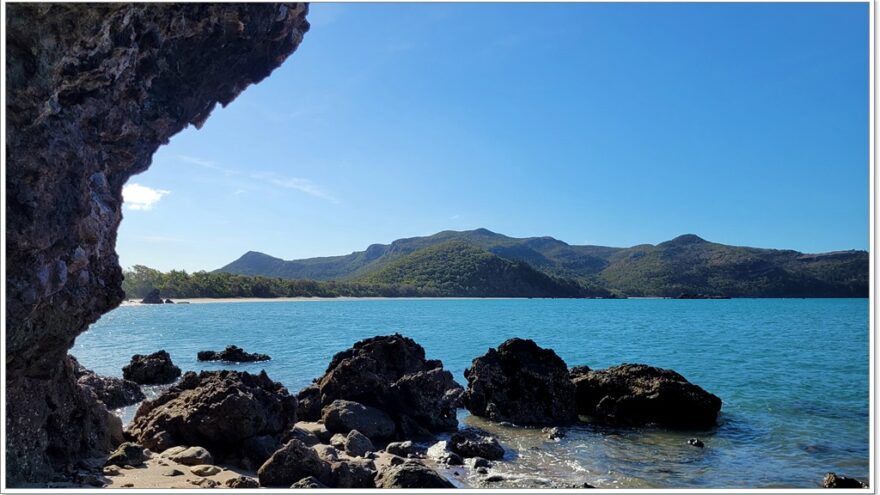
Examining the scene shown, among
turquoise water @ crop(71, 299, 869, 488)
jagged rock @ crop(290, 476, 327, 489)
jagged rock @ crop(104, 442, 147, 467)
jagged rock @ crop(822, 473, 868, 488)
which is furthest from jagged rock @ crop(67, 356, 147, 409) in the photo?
jagged rock @ crop(822, 473, 868, 488)

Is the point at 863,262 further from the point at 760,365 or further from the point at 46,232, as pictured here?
the point at 46,232

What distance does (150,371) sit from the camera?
20625 mm

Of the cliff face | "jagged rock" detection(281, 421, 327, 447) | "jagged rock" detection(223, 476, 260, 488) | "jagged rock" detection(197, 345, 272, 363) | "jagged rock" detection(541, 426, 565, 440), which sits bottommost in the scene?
"jagged rock" detection(197, 345, 272, 363)

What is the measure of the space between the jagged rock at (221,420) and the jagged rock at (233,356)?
1706cm

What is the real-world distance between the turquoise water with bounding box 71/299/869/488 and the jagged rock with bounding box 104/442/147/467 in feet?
20.3

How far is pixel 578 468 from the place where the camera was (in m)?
10.9

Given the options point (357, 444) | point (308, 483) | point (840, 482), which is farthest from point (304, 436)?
point (840, 482)

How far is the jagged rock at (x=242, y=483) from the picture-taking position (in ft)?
27.1

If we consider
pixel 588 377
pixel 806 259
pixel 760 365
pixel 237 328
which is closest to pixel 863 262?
pixel 806 259

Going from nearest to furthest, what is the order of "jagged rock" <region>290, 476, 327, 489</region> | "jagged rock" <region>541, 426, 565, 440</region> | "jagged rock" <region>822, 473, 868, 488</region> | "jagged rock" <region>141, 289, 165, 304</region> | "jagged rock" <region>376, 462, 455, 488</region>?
1. "jagged rock" <region>290, 476, 327, 489</region>
2. "jagged rock" <region>376, 462, 455, 488</region>
3. "jagged rock" <region>822, 473, 868, 488</region>
4. "jagged rock" <region>541, 426, 565, 440</region>
5. "jagged rock" <region>141, 289, 165, 304</region>

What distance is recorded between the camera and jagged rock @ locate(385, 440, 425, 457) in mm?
11391

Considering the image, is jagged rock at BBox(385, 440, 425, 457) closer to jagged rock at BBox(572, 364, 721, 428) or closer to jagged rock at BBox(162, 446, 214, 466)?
jagged rock at BBox(162, 446, 214, 466)

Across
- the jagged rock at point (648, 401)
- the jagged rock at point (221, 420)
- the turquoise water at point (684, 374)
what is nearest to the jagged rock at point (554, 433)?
the turquoise water at point (684, 374)

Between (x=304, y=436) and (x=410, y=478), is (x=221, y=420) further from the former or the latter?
(x=410, y=478)
